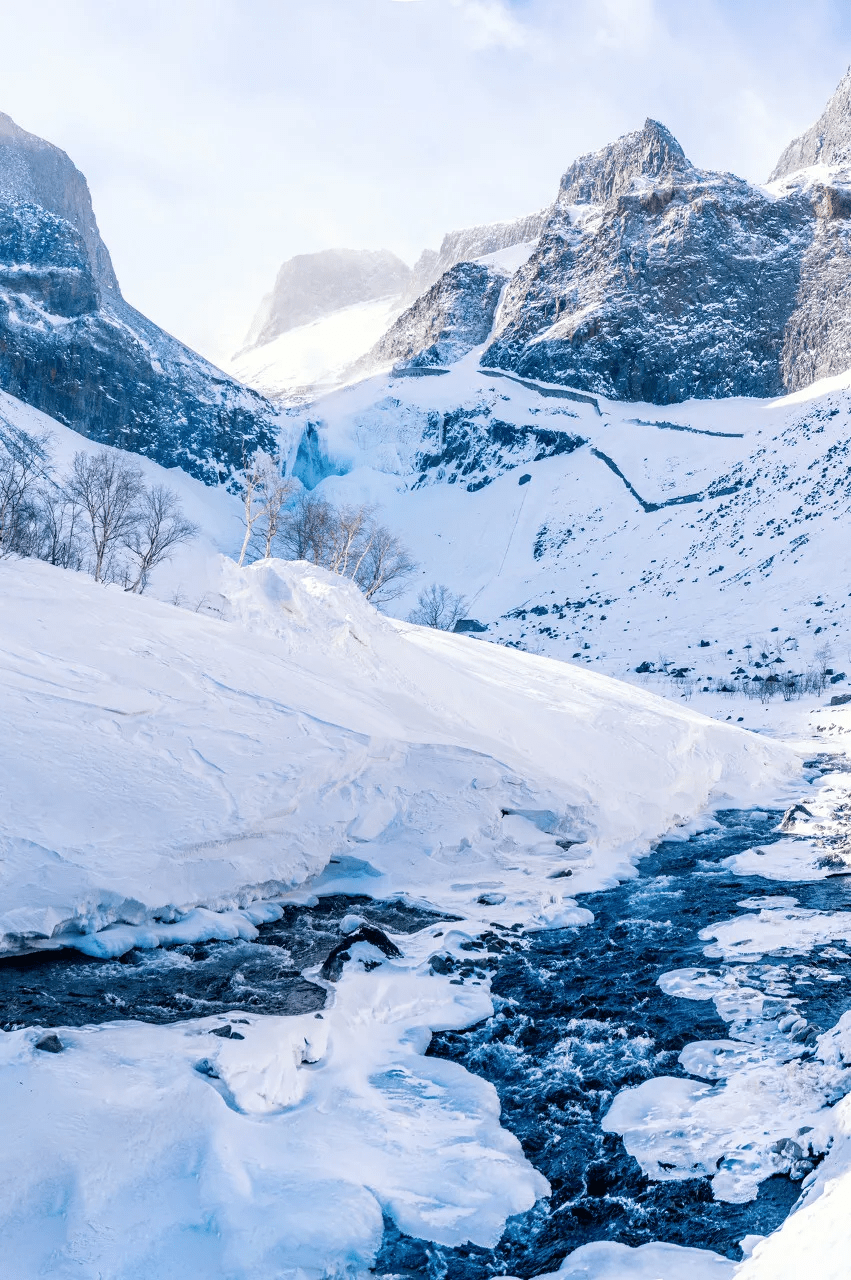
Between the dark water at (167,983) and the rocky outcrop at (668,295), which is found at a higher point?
the rocky outcrop at (668,295)

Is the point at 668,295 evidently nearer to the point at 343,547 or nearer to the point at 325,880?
the point at 343,547

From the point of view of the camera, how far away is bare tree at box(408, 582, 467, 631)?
58.3 metres

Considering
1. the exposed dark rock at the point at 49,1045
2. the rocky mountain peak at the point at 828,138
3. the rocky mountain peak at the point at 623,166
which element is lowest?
the exposed dark rock at the point at 49,1045

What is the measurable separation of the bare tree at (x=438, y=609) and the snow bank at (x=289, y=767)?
40413 mm

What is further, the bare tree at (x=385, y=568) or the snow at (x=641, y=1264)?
the bare tree at (x=385, y=568)

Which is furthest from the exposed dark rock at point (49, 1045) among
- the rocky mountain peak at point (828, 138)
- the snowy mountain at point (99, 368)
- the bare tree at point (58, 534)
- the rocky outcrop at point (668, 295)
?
the rocky mountain peak at point (828, 138)

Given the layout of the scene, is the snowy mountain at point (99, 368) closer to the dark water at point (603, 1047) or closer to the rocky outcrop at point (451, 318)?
the rocky outcrop at point (451, 318)

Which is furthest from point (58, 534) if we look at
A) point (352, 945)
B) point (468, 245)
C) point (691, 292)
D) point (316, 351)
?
point (468, 245)

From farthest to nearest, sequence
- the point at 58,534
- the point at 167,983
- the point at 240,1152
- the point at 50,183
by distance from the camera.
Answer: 1. the point at 50,183
2. the point at 58,534
3. the point at 167,983
4. the point at 240,1152

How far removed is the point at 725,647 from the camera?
1548 inches

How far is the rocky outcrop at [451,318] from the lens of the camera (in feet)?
321

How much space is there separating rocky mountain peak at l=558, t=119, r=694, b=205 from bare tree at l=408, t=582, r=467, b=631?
61.6 meters

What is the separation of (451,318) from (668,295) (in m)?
30.0

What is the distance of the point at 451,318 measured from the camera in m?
99.7
